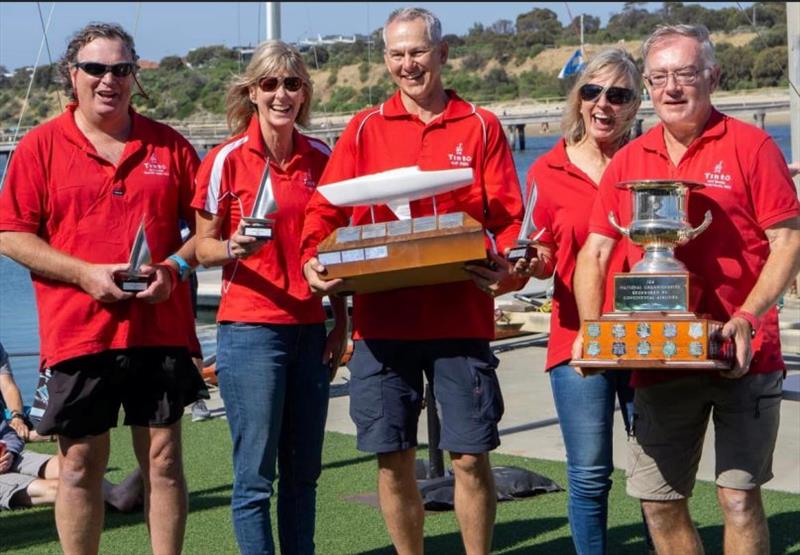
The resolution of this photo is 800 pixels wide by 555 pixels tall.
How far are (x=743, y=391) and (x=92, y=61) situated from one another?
8.18 feet

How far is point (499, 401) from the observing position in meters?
5.16

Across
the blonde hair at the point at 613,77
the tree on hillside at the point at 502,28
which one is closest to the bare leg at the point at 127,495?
the blonde hair at the point at 613,77

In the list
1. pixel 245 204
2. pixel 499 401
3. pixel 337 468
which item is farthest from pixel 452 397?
pixel 337 468

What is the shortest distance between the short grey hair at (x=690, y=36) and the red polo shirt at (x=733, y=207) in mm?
196

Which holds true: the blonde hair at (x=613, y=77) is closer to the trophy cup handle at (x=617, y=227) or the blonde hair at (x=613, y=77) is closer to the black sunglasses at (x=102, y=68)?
the trophy cup handle at (x=617, y=227)

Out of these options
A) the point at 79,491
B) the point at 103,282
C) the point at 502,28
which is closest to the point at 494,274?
the point at 103,282

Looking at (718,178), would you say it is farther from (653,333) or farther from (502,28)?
(502,28)

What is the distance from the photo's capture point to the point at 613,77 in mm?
5340

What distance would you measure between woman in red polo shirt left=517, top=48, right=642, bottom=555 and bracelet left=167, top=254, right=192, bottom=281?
127cm

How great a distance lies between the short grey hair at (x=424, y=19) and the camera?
200 inches

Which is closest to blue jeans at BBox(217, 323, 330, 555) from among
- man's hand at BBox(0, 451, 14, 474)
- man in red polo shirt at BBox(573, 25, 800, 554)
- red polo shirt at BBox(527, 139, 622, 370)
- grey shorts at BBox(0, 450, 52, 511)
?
red polo shirt at BBox(527, 139, 622, 370)

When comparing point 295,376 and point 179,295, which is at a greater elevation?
point 179,295

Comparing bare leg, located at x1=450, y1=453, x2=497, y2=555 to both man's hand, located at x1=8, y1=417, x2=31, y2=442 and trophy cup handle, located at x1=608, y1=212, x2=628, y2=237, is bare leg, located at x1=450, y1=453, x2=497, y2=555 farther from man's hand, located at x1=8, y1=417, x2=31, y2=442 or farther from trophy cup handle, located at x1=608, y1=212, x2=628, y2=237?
man's hand, located at x1=8, y1=417, x2=31, y2=442

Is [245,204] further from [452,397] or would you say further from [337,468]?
[337,468]
